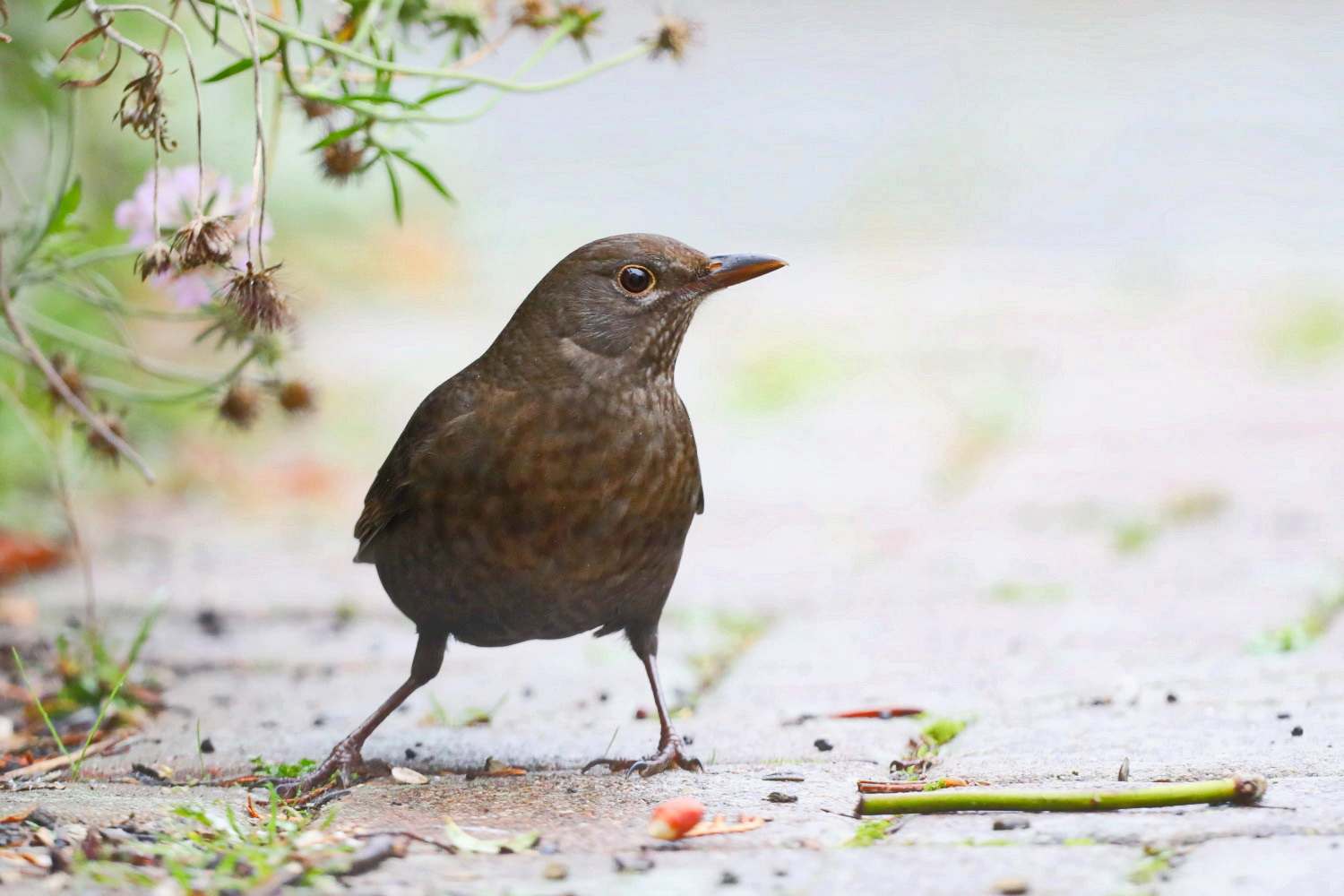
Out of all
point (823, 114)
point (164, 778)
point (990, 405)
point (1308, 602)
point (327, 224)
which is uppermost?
point (823, 114)

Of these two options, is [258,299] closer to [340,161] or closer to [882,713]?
[340,161]

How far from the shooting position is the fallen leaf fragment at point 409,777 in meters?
3.06

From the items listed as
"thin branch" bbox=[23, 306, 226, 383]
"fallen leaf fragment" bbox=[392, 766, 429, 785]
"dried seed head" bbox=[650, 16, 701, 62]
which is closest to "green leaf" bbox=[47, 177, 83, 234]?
"thin branch" bbox=[23, 306, 226, 383]

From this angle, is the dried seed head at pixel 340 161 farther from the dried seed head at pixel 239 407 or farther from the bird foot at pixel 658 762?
the bird foot at pixel 658 762

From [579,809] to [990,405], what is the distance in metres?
6.50

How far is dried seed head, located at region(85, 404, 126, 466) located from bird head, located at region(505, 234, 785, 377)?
112 cm

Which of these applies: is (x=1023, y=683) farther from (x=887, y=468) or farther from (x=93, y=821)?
(x=887, y=468)

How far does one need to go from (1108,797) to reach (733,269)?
1409mm

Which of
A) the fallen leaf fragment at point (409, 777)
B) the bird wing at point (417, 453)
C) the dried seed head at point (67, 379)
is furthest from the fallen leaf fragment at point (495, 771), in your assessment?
the dried seed head at point (67, 379)

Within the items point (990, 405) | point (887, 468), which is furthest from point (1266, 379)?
point (887, 468)

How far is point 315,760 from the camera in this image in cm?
333

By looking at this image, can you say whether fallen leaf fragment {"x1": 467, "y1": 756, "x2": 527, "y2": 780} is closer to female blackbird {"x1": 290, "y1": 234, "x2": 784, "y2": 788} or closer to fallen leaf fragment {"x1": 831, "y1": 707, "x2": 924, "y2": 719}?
female blackbird {"x1": 290, "y1": 234, "x2": 784, "y2": 788}

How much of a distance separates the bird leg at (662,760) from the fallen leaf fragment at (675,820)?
62cm

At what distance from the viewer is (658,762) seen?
3.10m
